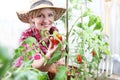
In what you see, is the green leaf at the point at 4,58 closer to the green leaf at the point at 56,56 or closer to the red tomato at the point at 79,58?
the green leaf at the point at 56,56

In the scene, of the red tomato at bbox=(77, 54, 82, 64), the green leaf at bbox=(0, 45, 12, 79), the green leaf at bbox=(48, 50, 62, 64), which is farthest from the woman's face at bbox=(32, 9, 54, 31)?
the green leaf at bbox=(0, 45, 12, 79)

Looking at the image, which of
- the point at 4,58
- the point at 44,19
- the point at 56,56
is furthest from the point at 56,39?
the point at 4,58

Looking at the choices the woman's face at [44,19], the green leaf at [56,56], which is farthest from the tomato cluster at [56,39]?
the woman's face at [44,19]

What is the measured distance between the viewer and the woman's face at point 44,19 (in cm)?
113

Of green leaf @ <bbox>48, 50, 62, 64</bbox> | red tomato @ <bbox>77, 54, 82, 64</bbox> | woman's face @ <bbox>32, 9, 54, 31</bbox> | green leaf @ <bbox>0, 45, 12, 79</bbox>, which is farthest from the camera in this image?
woman's face @ <bbox>32, 9, 54, 31</bbox>

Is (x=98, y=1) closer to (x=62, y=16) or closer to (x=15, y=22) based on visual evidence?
(x=15, y=22)

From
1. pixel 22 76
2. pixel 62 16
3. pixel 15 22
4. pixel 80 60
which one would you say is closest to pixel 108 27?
pixel 15 22

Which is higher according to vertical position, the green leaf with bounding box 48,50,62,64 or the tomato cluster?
the tomato cluster

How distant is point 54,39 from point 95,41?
0.47ft

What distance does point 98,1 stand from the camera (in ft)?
8.01

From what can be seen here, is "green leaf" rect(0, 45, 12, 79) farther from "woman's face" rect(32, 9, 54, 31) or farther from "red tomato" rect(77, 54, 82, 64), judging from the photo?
"woman's face" rect(32, 9, 54, 31)

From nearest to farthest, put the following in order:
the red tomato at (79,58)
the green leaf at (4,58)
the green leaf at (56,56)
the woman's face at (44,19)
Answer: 1. the green leaf at (4,58)
2. the green leaf at (56,56)
3. the red tomato at (79,58)
4. the woman's face at (44,19)

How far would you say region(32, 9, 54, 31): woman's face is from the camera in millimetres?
1130

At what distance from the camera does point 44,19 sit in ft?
3.73
